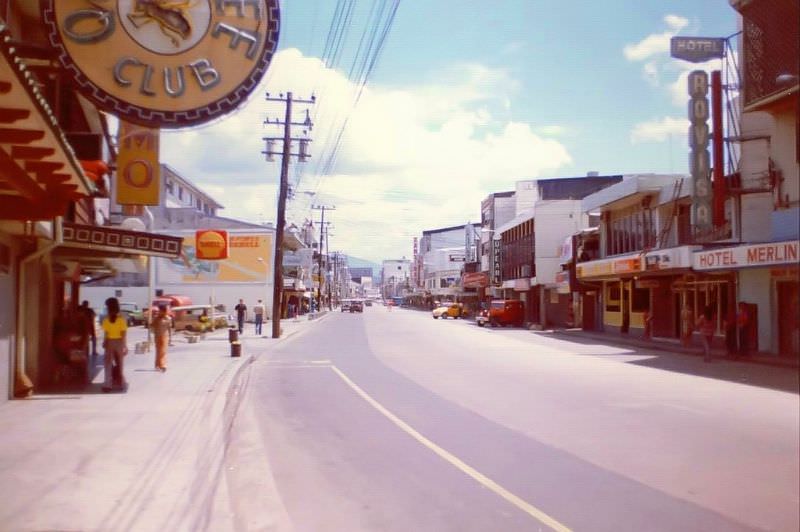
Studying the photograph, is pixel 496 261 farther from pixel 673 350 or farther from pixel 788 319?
pixel 788 319

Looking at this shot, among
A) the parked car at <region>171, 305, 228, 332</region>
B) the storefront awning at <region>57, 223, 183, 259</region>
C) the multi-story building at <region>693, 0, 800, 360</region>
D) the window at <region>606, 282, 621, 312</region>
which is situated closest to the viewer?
the multi-story building at <region>693, 0, 800, 360</region>

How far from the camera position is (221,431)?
1084 centimetres

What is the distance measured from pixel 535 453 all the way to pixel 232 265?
783 centimetres

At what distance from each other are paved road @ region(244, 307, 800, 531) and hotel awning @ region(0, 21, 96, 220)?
135 inches

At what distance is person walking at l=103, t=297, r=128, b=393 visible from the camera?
14039mm

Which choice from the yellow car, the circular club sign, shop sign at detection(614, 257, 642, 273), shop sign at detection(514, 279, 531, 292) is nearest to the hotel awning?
the circular club sign

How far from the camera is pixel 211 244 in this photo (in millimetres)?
8000

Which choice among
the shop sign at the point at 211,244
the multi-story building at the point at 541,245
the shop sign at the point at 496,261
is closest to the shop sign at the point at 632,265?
the shop sign at the point at 211,244

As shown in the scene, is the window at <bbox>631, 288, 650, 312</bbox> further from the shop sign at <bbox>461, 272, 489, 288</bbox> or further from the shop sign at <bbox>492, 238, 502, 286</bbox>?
the shop sign at <bbox>461, 272, 489, 288</bbox>

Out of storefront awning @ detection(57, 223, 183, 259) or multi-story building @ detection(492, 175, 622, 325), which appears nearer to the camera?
storefront awning @ detection(57, 223, 183, 259)

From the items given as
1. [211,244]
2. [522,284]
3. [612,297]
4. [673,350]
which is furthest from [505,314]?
[211,244]

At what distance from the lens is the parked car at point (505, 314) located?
5212cm

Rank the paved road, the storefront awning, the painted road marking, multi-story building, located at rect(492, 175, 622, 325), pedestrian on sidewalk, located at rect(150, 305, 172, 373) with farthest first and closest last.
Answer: multi-story building, located at rect(492, 175, 622, 325) < pedestrian on sidewalk, located at rect(150, 305, 172, 373) < the storefront awning < the painted road marking < the paved road

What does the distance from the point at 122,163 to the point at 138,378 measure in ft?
40.8
